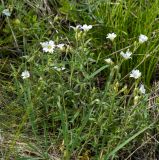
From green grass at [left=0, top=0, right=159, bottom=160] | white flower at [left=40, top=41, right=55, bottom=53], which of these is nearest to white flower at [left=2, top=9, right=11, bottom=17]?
green grass at [left=0, top=0, right=159, bottom=160]

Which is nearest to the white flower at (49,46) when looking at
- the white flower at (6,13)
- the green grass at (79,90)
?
the green grass at (79,90)

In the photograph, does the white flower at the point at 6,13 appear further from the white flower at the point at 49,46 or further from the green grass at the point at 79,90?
the white flower at the point at 49,46

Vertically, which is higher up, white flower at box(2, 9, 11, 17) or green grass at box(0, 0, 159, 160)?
white flower at box(2, 9, 11, 17)

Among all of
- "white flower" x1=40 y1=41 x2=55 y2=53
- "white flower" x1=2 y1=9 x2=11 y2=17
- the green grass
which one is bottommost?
the green grass

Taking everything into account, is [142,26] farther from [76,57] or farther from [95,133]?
[95,133]

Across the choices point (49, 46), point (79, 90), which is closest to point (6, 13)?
point (49, 46)

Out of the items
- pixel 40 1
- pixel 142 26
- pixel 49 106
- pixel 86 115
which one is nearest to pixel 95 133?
pixel 86 115

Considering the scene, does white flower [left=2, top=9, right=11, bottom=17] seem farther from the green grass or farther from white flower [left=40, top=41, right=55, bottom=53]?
white flower [left=40, top=41, right=55, bottom=53]

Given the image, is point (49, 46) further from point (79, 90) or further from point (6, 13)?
point (6, 13)
